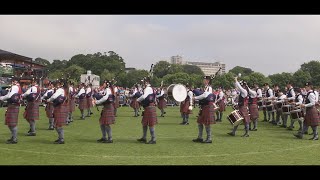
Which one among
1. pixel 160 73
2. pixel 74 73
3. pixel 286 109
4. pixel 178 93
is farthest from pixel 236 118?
pixel 160 73

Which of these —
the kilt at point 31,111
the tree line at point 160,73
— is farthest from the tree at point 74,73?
the kilt at point 31,111

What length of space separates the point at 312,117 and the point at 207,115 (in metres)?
3.44

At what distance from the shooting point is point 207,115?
11.1 meters

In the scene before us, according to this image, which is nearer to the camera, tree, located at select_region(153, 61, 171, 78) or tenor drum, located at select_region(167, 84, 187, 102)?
tenor drum, located at select_region(167, 84, 187, 102)

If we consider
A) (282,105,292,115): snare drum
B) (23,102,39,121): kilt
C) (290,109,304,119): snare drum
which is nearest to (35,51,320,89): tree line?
(282,105,292,115): snare drum

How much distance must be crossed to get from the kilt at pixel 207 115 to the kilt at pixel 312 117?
3.18m

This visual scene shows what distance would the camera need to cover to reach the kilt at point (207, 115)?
436 inches

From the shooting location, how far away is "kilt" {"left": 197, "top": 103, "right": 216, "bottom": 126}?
1108 cm

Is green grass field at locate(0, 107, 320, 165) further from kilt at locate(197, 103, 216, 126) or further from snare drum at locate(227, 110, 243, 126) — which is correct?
kilt at locate(197, 103, 216, 126)

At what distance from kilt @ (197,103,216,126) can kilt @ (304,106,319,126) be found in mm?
3183

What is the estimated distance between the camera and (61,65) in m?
83.9

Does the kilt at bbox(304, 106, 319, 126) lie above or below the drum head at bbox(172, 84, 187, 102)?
below

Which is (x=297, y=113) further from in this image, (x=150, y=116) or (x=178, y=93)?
(x=150, y=116)

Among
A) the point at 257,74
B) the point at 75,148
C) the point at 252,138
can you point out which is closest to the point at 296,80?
the point at 257,74
